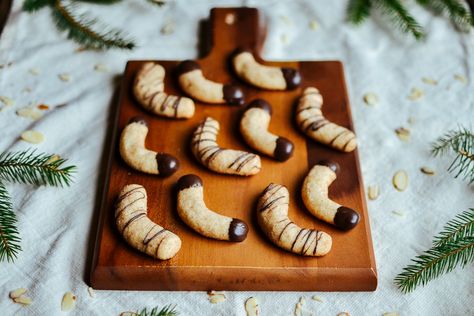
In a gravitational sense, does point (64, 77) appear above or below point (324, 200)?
below

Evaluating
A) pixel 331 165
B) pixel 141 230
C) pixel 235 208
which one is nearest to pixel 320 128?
pixel 331 165

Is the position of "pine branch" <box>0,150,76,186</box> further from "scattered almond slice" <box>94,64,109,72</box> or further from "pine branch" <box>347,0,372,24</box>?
"pine branch" <box>347,0,372,24</box>

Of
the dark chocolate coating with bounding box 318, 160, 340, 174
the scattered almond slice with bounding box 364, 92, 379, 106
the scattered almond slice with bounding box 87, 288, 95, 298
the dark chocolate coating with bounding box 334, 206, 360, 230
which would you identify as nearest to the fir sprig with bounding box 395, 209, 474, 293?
the dark chocolate coating with bounding box 334, 206, 360, 230

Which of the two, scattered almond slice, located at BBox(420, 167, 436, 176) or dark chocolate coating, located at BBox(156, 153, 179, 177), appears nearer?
dark chocolate coating, located at BBox(156, 153, 179, 177)

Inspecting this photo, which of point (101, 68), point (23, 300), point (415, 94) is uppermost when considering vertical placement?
point (415, 94)

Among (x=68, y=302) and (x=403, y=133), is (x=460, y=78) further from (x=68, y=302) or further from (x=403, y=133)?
(x=68, y=302)

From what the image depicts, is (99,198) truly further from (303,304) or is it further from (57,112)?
(303,304)

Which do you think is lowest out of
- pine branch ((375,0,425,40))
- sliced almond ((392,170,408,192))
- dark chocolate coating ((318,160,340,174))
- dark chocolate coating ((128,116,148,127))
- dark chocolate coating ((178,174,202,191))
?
sliced almond ((392,170,408,192))

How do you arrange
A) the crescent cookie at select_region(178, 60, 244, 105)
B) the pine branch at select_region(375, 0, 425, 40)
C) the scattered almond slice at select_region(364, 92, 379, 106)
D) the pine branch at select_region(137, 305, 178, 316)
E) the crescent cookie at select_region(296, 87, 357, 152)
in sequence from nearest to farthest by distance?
the pine branch at select_region(137, 305, 178, 316) < the crescent cookie at select_region(296, 87, 357, 152) < the crescent cookie at select_region(178, 60, 244, 105) < the scattered almond slice at select_region(364, 92, 379, 106) < the pine branch at select_region(375, 0, 425, 40)
